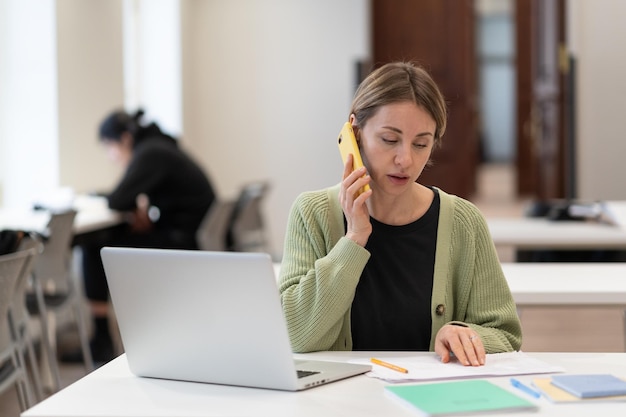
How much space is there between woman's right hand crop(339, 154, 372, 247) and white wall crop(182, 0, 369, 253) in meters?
7.08

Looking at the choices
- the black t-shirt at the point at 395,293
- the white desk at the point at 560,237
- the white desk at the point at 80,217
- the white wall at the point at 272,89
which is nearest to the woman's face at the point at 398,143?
the black t-shirt at the point at 395,293

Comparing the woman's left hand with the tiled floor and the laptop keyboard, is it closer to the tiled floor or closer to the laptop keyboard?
the laptop keyboard

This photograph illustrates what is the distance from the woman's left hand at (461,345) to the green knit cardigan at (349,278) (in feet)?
0.21

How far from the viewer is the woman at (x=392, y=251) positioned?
1.99m

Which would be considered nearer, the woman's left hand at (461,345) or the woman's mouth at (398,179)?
the woman's left hand at (461,345)

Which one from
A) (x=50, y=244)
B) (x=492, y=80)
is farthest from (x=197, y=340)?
(x=492, y=80)

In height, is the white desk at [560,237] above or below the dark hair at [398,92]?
below

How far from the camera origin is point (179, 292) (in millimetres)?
1643

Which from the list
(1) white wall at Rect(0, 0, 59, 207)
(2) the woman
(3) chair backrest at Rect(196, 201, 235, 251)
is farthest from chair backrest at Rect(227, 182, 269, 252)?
(2) the woman

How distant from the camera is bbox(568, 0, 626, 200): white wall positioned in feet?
22.7

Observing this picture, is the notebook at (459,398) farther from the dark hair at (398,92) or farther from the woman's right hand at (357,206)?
the dark hair at (398,92)

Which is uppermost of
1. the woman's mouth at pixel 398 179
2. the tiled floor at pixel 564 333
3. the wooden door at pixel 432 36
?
the wooden door at pixel 432 36

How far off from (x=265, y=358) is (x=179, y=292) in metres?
0.18

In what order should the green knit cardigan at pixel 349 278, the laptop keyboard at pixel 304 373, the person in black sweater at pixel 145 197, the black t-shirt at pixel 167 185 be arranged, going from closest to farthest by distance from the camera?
the laptop keyboard at pixel 304 373 → the green knit cardigan at pixel 349 278 → the person in black sweater at pixel 145 197 → the black t-shirt at pixel 167 185
